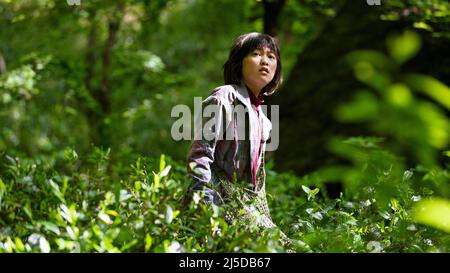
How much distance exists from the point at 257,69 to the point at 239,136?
0.42 metres

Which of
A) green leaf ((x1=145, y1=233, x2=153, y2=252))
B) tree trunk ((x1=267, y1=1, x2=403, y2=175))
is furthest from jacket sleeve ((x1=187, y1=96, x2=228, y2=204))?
tree trunk ((x1=267, y1=1, x2=403, y2=175))

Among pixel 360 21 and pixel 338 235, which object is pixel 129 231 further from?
pixel 360 21

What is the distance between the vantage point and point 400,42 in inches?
46.1

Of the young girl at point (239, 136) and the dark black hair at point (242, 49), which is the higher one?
the dark black hair at point (242, 49)

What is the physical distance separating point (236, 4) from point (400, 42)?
13716mm

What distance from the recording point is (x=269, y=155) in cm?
673

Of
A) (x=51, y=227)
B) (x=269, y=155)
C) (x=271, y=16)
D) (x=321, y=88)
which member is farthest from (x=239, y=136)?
(x=321, y=88)

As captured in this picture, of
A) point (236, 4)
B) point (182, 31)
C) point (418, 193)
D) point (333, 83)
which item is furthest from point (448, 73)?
point (182, 31)

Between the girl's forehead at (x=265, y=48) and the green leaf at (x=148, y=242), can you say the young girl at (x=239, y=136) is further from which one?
the green leaf at (x=148, y=242)

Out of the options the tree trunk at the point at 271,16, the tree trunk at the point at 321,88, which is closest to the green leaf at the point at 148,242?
the tree trunk at the point at 271,16

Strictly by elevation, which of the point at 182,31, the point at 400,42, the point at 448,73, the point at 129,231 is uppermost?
the point at 400,42

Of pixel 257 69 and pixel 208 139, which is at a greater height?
pixel 257 69

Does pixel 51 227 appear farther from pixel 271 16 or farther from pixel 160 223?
pixel 271 16

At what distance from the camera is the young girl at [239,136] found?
3229mm
